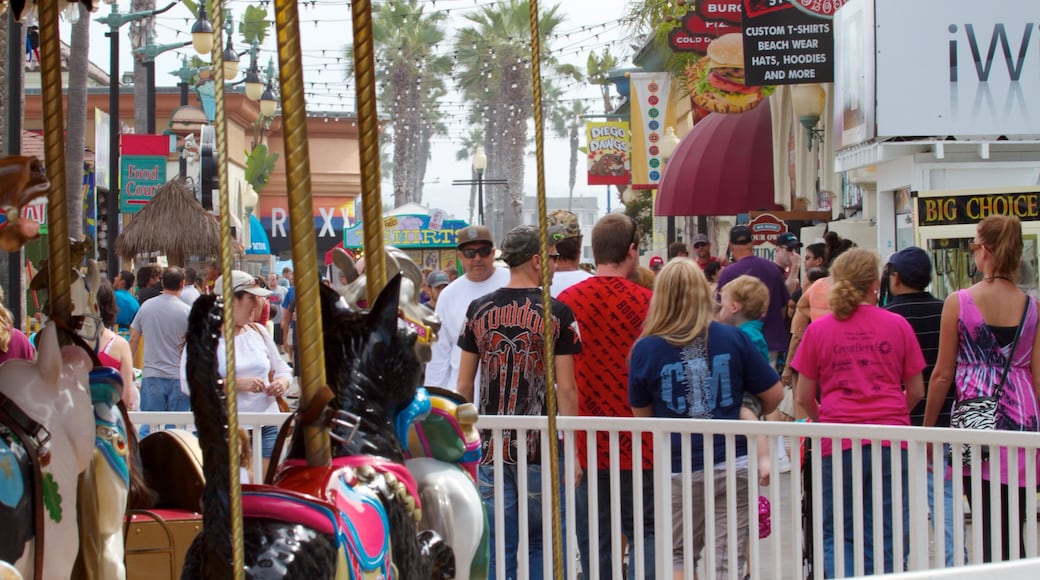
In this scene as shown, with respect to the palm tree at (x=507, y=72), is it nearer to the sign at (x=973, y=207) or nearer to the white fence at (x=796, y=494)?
the sign at (x=973, y=207)

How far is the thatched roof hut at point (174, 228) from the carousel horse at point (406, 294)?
1318 centimetres

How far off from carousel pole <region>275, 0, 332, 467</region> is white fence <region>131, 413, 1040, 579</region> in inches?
95.3

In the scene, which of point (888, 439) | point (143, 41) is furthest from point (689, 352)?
point (143, 41)

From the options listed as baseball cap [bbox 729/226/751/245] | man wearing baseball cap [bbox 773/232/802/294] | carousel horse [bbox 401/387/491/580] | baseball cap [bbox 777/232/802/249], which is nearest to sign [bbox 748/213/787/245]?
man wearing baseball cap [bbox 773/232/802/294]

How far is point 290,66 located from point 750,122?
1978 cm

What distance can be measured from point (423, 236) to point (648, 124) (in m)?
6.03

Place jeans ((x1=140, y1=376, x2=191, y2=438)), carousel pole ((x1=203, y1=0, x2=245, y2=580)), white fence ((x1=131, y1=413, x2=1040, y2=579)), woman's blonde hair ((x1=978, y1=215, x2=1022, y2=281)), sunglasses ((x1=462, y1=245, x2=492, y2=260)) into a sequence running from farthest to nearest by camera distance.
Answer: jeans ((x1=140, y1=376, x2=191, y2=438))
sunglasses ((x1=462, y1=245, x2=492, y2=260))
woman's blonde hair ((x1=978, y1=215, x2=1022, y2=281))
white fence ((x1=131, y1=413, x2=1040, y2=579))
carousel pole ((x1=203, y1=0, x2=245, y2=580))

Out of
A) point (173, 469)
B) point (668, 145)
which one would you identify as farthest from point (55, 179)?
point (668, 145)

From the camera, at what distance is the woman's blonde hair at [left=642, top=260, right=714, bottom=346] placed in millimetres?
5629

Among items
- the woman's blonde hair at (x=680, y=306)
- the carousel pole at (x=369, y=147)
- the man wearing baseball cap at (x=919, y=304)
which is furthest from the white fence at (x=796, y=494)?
the carousel pole at (x=369, y=147)

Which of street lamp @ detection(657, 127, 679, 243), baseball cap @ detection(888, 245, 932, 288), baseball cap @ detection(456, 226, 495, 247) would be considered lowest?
baseball cap @ detection(888, 245, 932, 288)

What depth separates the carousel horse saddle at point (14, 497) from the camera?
2.88 m

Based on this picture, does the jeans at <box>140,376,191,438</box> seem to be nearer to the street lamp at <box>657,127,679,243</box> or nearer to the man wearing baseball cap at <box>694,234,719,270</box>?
the man wearing baseball cap at <box>694,234,719,270</box>

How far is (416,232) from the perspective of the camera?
32.6 metres
